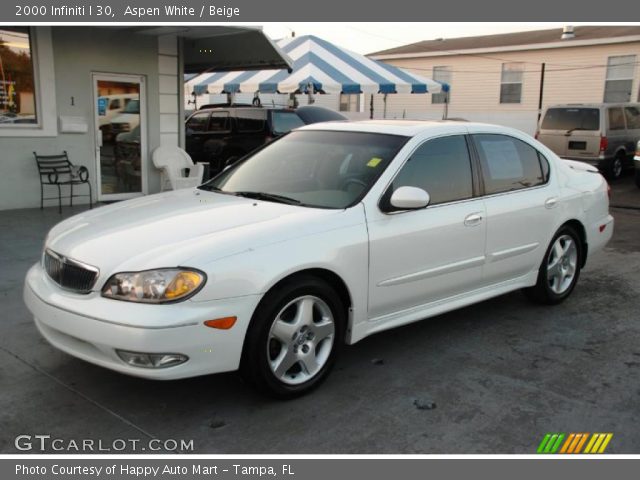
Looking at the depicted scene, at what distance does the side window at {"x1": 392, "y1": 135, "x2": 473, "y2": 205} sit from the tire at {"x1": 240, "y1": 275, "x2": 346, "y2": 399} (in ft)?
3.19

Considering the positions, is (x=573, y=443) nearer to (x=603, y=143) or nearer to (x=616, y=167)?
(x=603, y=143)

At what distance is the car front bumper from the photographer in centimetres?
315

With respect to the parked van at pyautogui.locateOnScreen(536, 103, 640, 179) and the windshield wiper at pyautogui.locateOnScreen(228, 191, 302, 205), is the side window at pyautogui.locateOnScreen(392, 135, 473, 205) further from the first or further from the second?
the parked van at pyautogui.locateOnScreen(536, 103, 640, 179)

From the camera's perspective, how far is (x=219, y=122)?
1445 cm

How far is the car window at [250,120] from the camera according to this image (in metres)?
13.7

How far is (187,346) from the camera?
3207 mm

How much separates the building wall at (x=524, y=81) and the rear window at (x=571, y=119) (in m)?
7.18

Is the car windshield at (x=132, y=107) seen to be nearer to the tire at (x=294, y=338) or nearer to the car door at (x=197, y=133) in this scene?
the car door at (x=197, y=133)

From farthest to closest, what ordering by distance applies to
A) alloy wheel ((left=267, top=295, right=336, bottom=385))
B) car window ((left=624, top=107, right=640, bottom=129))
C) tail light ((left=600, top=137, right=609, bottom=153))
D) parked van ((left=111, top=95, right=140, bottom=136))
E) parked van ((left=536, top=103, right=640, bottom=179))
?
car window ((left=624, top=107, right=640, bottom=129)), parked van ((left=536, top=103, right=640, bottom=179)), tail light ((left=600, top=137, right=609, bottom=153)), parked van ((left=111, top=95, right=140, bottom=136)), alloy wheel ((left=267, top=295, right=336, bottom=385))

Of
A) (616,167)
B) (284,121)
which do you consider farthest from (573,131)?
(284,121)

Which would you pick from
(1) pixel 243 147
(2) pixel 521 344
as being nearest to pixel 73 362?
(2) pixel 521 344

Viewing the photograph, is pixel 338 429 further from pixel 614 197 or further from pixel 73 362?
pixel 614 197

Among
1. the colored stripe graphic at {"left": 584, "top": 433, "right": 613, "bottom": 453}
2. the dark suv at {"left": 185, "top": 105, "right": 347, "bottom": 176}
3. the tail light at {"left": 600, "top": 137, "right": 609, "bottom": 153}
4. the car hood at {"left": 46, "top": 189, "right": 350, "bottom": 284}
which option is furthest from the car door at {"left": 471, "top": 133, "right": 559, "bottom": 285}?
the tail light at {"left": 600, "top": 137, "right": 609, "bottom": 153}

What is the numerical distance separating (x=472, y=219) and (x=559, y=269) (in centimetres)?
149
